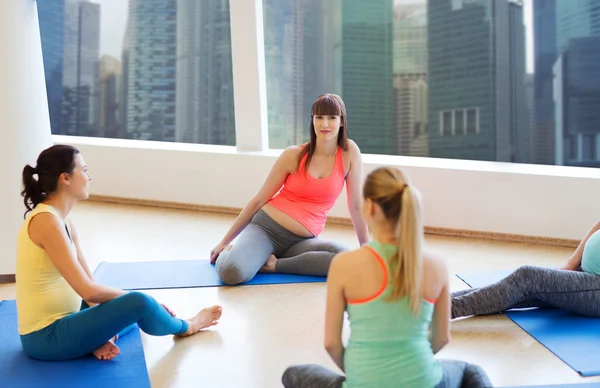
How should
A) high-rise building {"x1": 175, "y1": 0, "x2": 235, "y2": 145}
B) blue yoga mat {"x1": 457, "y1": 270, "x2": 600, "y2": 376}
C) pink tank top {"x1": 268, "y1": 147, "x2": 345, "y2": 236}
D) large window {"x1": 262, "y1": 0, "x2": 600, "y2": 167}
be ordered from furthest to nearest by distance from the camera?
high-rise building {"x1": 175, "y1": 0, "x2": 235, "y2": 145}
large window {"x1": 262, "y1": 0, "x2": 600, "y2": 167}
pink tank top {"x1": 268, "y1": 147, "x2": 345, "y2": 236}
blue yoga mat {"x1": 457, "y1": 270, "x2": 600, "y2": 376}

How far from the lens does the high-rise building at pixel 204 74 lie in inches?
237

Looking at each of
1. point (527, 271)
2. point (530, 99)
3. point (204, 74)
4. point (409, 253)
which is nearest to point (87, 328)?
point (409, 253)

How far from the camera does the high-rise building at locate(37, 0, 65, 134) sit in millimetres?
6645

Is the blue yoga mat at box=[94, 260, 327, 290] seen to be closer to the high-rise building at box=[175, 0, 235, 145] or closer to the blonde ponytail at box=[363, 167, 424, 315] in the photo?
the blonde ponytail at box=[363, 167, 424, 315]

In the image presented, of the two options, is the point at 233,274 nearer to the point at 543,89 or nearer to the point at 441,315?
the point at 441,315

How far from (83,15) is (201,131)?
1.66m

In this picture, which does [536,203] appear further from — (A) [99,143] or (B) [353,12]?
(A) [99,143]

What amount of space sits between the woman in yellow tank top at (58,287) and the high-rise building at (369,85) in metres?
3.61

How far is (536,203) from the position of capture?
477cm

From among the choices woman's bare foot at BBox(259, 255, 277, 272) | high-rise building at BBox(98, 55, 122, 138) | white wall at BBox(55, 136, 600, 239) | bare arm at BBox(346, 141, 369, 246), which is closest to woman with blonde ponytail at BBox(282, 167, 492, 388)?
bare arm at BBox(346, 141, 369, 246)

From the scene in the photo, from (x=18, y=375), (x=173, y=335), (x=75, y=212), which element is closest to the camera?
(x=18, y=375)

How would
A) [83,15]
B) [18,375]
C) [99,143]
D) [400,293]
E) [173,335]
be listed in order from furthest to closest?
[83,15], [99,143], [173,335], [18,375], [400,293]

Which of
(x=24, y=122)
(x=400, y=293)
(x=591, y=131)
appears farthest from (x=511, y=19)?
(x=400, y=293)

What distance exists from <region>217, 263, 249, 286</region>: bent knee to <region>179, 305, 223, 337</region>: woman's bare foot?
583mm
